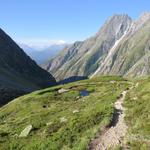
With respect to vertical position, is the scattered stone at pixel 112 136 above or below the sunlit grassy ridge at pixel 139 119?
above

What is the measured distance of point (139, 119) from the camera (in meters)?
37.5

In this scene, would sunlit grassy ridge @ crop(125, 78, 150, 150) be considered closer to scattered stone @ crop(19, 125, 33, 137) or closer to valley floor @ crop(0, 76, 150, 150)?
valley floor @ crop(0, 76, 150, 150)

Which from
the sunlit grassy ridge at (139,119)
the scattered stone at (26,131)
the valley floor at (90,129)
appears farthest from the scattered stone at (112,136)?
the scattered stone at (26,131)

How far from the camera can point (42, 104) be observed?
66.1 m

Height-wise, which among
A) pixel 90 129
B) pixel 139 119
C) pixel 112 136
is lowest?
pixel 139 119

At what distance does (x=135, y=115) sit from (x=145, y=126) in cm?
473

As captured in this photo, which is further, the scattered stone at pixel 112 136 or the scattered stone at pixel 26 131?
the scattered stone at pixel 26 131

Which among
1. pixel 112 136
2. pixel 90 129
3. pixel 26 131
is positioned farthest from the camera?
pixel 26 131

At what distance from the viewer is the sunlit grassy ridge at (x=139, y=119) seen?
1236 inches

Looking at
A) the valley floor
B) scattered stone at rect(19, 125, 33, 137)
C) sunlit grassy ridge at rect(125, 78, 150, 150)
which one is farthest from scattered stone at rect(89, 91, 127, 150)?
scattered stone at rect(19, 125, 33, 137)

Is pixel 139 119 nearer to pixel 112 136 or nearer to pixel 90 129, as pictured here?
pixel 112 136

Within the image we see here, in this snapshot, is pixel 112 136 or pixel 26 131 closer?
pixel 112 136

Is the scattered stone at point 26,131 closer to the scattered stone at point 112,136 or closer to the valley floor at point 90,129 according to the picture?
the valley floor at point 90,129

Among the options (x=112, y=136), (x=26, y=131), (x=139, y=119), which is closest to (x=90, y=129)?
(x=112, y=136)
